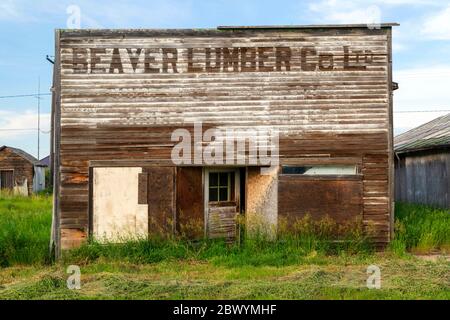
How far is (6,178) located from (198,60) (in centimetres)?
2825

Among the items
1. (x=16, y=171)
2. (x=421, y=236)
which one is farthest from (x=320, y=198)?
Answer: (x=16, y=171)

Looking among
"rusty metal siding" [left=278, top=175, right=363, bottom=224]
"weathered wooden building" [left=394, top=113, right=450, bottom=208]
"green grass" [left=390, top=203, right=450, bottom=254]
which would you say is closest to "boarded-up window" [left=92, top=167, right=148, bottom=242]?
"rusty metal siding" [left=278, top=175, right=363, bottom=224]

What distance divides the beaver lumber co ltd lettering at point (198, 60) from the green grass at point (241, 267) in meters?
3.70

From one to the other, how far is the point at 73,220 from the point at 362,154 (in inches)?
267

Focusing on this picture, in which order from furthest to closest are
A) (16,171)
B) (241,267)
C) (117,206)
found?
(16,171) → (117,206) → (241,267)

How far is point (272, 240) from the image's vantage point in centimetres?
1197

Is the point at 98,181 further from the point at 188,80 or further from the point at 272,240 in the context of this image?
the point at 272,240

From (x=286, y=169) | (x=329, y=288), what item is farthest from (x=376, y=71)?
(x=329, y=288)

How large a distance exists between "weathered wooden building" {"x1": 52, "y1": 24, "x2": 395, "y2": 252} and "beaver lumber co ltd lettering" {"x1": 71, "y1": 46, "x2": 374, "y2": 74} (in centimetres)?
2

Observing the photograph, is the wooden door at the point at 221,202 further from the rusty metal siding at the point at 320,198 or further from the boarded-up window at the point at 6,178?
the boarded-up window at the point at 6,178

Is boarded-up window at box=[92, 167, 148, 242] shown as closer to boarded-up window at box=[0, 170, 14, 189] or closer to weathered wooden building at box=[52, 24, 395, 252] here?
weathered wooden building at box=[52, 24, 395, 252]

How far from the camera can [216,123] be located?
12250 mm

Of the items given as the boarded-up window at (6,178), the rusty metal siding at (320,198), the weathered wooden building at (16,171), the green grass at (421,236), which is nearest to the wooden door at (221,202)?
the rusty metal siding at (320,198)

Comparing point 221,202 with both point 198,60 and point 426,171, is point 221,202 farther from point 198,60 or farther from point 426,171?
point 426,171
